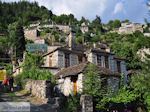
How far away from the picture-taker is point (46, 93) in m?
36.6

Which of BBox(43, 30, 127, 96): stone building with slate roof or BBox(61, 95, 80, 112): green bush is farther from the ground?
BBox(43, 30, 127, 96): stone building with slate roof

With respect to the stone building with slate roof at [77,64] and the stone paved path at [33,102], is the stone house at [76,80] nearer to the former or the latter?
the stone building with slate roof at [77,64]

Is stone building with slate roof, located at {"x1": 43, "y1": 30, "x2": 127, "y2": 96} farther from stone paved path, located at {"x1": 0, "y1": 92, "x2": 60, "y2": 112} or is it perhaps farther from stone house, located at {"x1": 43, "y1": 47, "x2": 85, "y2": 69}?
stone paved path, located at {"x1": 0, "y1": 92, "x2": 60, "y2": 112}

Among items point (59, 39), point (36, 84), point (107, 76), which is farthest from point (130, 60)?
point (59, 39)

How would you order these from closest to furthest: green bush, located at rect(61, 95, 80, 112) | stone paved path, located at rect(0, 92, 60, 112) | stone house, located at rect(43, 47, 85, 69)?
stone paved path, located at rect(0, 92, 60, 112), green bush, located at rect(61, 95, 80, 112), stone house, located at rect(43, 47, 85, 69)

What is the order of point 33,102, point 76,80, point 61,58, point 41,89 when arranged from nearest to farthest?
1. point 33,102
2. point 41,89
3. point 76,80
4. point 61,58

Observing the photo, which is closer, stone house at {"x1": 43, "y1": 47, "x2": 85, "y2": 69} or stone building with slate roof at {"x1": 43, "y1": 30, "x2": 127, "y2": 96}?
stone building with slate roof at {"x1": 43, "y1": 30, "x2": 127, "y2": 96}

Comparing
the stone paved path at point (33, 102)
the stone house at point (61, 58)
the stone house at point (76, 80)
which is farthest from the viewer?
the stone house at point (61, 58)

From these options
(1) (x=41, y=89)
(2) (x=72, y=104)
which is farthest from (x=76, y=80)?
(2) (x=72, y=104)

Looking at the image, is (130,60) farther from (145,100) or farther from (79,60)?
(145,100)

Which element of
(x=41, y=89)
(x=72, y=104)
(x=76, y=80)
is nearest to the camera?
(x=72, y=104)

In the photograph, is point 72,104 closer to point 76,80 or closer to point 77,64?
point 76,80

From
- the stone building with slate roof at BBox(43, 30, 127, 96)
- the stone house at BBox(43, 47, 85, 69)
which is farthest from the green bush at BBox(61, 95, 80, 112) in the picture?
the stone house at BBox(43, 47, 85, 69)

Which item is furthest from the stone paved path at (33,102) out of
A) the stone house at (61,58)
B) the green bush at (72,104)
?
the stone house at (61,58)
